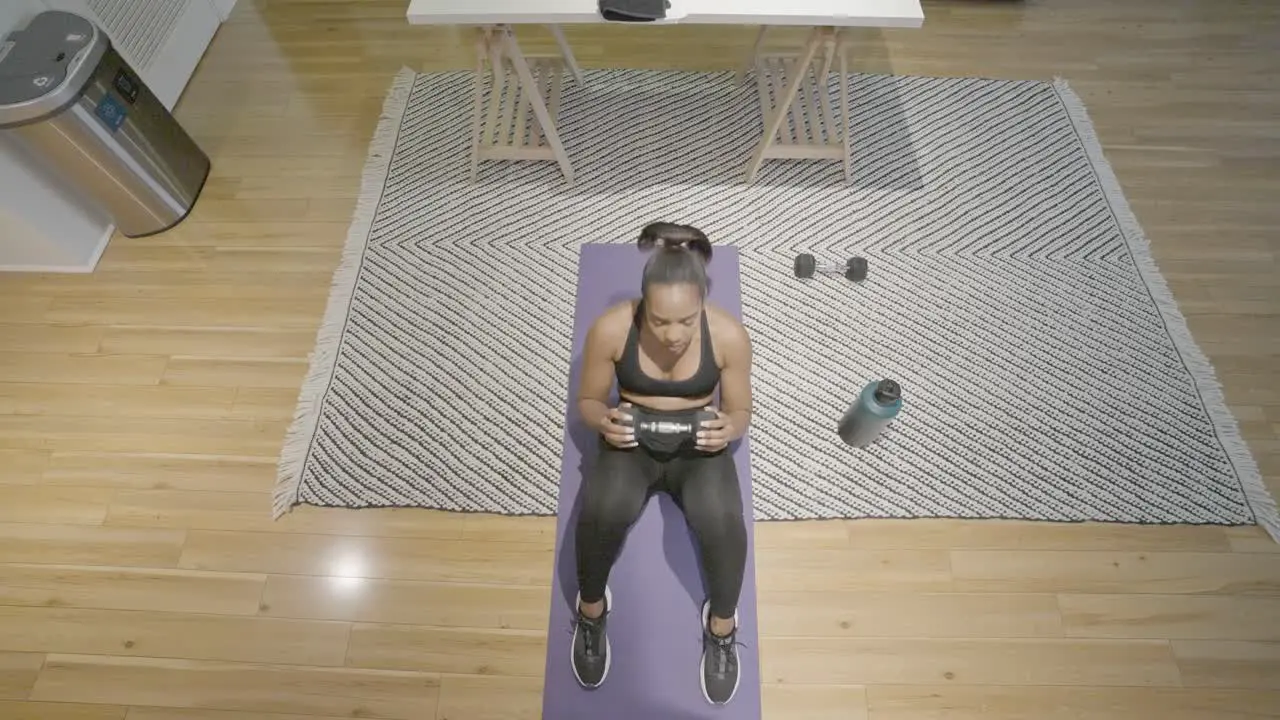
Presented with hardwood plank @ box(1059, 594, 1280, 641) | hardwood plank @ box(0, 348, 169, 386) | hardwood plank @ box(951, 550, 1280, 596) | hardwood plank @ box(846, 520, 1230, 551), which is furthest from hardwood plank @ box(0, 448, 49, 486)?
hardwood plank @ box(1059, 594, 1280, 641)

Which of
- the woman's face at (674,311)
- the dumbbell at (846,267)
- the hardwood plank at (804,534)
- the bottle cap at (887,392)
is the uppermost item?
the woman's face at (674,311)

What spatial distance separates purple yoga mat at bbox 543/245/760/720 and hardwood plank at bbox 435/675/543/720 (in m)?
0.12

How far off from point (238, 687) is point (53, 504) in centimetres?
84

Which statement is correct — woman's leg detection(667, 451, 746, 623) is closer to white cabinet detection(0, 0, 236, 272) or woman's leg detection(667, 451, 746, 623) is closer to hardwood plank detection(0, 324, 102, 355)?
hardwood plank detection(0, 324, 102, 355)

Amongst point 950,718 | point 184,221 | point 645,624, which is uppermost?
point 645,624

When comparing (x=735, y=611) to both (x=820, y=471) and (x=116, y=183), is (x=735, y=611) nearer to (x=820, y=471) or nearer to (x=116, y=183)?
(x=820, y=471)

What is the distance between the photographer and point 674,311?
129 centimetres

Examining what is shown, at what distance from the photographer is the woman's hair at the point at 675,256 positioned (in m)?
1.30

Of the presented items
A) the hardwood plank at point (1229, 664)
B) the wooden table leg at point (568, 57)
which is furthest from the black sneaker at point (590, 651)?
the wooden table leg at point (568, 57)

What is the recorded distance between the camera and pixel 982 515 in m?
1.90

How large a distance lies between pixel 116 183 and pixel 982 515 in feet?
9.49


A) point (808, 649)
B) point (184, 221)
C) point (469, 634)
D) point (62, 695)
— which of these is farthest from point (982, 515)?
point (184, 221)

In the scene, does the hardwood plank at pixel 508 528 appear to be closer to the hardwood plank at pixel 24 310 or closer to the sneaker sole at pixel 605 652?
the sneaker sole at pixel 605 652

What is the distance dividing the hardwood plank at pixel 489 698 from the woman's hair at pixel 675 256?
1.06 metres
